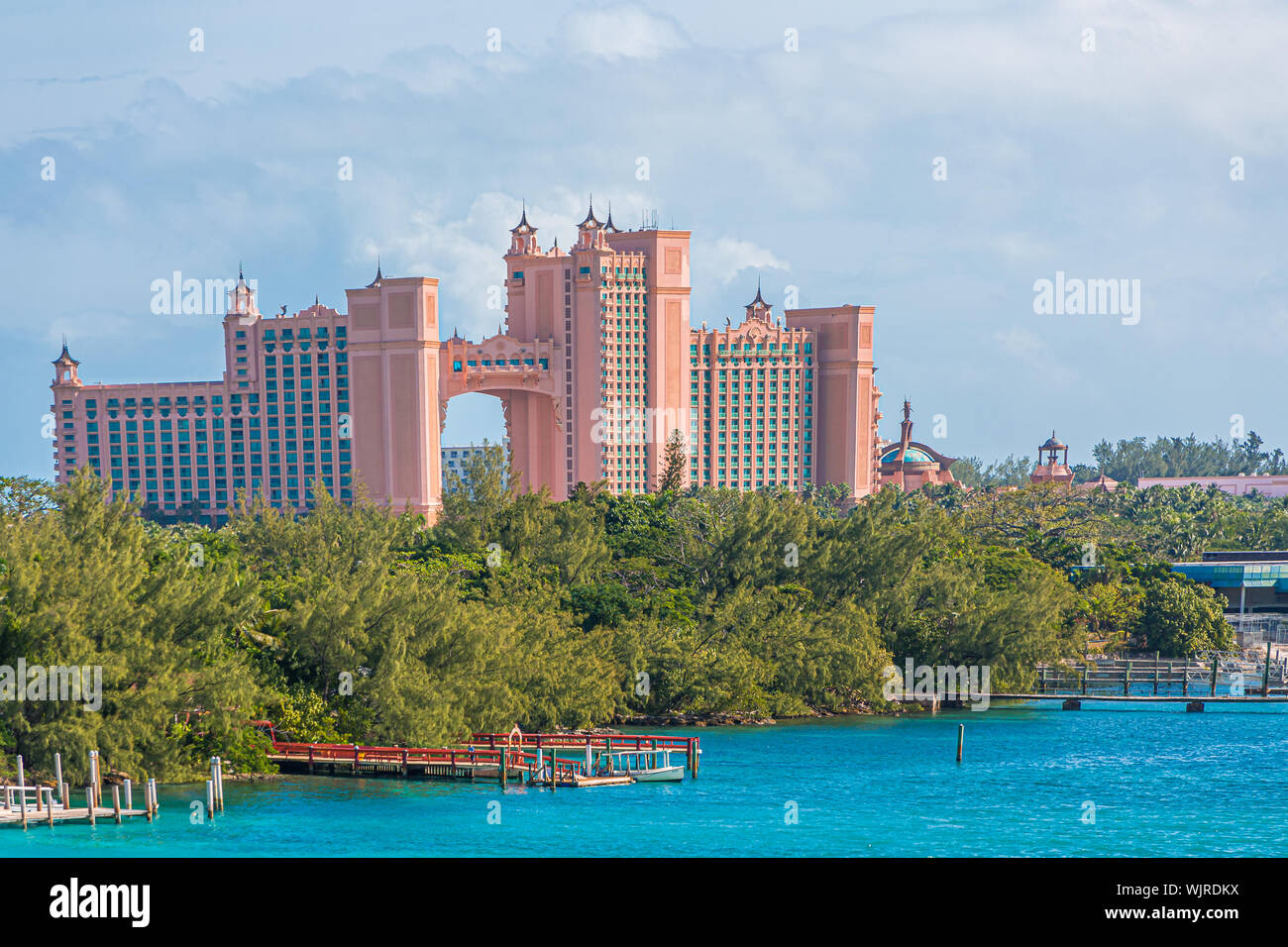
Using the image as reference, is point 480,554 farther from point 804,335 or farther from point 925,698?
point 804,335

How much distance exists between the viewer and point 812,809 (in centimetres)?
3488

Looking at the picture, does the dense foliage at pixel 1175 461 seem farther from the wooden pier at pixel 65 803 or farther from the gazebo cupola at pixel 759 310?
the wooden pier at pixel 65 803

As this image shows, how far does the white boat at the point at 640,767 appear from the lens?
120ft

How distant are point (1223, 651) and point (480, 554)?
29.8m

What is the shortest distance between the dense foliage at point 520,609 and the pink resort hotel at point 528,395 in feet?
140

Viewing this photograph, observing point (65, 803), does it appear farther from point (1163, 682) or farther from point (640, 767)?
point (1163, 682)

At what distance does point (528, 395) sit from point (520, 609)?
235 ft

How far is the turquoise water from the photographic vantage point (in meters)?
29.9

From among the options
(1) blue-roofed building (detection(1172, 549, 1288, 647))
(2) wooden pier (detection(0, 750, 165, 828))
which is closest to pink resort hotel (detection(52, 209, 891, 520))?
(1) blue-roofed building (detection(1172, 549, 1288, 647))

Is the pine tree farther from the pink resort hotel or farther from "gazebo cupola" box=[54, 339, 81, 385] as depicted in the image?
"gazebo cupola" box=[54, 339, 81, 385]

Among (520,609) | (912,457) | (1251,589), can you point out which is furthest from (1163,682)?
(912,457)

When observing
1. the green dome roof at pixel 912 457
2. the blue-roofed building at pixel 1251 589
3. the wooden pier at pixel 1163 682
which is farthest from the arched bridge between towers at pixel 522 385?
the wooden pier at pixel 1163 682
